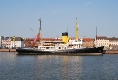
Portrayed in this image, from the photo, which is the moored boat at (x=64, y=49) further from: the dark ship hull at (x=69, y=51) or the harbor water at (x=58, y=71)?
the harbor water at (x=58, y=71)

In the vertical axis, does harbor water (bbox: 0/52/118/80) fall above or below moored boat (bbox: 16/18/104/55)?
below

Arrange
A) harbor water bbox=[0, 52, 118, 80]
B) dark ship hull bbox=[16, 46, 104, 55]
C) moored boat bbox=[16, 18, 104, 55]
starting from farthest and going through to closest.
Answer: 1. moored boat bbox=[16, 18, 104, 55]
2. dark ship hull bbox=[16, 46, 104, 55]
3. harbor water bbox=[0, 52, 118, 80]

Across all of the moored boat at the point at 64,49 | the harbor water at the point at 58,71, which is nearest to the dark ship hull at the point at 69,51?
the moored boat at the point at 64,49

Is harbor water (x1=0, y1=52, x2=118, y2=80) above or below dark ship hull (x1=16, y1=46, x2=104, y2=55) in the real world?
below

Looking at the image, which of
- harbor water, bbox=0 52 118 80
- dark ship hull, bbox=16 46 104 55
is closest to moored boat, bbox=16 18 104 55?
dark ship hull, bbox=16 46 104 55

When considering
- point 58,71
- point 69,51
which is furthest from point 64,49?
point 58,71

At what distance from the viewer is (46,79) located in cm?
3450

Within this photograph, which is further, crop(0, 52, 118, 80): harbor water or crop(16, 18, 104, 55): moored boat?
crop(16, 18, 104, 55): moored boat

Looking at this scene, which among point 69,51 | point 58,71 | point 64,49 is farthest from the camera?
point 64,49

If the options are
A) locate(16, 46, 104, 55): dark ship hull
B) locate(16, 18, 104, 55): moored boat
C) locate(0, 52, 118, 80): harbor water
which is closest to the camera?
locate(0, 52, 118, 80): harbor water

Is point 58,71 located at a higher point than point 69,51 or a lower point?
lower

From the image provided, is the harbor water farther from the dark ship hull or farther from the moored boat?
the moored boat

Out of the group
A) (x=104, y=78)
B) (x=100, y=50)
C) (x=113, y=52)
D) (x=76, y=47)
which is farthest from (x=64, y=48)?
(x=104, y=78)

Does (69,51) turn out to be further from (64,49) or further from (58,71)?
(58,71)
